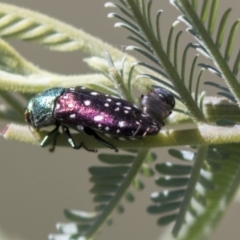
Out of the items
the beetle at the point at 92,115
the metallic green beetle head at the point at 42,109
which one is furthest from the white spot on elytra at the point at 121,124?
the metallic green beetle head at the point at 42,109

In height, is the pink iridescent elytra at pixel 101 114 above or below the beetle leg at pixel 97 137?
above

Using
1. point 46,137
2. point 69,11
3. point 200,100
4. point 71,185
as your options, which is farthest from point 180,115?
point 71,185

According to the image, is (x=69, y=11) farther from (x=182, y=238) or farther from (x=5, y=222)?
(x=182, y=238)

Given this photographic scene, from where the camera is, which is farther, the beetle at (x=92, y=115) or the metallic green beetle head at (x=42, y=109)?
the metallic green beetle head at (x=42, y=109)

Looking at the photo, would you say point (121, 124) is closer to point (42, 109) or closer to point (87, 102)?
point (87, 102)

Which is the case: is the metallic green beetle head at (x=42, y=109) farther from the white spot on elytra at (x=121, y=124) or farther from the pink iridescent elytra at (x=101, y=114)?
the white spot on elytra at (x=121, y=124)

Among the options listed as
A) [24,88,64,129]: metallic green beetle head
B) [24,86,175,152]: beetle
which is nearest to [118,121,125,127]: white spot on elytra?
[24,86,175,152]: beetle

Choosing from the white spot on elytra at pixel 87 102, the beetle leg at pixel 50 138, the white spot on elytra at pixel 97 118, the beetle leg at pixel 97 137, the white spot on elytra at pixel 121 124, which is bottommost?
the beetle leg at pixel 50 138

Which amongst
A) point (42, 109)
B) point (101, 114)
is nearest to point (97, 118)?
point (101, 114)
